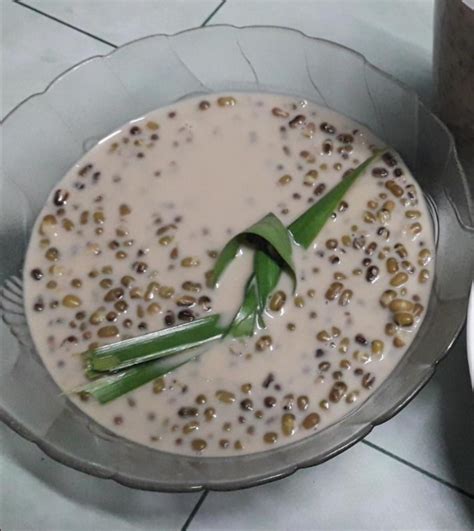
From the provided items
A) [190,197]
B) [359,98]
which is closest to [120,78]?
[190,197]

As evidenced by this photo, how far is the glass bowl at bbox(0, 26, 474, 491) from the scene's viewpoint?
0.80 m

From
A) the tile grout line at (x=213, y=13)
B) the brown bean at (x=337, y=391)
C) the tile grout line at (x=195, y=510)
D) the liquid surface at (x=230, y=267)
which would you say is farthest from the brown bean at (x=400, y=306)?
the tile grout line at (x=213, y=13)

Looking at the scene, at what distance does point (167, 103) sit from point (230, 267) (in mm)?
286

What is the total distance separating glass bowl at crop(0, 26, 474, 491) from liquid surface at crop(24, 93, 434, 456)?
0.06 feet

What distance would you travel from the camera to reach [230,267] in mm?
945

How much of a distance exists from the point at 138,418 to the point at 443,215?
42cm

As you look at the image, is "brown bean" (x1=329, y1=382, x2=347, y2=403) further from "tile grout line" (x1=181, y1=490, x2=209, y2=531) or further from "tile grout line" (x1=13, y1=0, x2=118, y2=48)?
"tile grout line" (x1=13, y1=0, x2=118, y2=48)

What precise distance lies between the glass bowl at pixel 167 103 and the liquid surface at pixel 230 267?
0.7 inches

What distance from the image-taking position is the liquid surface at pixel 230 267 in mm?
866

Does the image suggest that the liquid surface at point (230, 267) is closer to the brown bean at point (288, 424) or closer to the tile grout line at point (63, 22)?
the brown bean at point (288, 424)

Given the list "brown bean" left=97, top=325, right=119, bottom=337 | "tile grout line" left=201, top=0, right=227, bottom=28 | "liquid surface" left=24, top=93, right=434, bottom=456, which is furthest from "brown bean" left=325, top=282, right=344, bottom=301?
"tile grout line" left=201, top=0, right=227, bottom=28

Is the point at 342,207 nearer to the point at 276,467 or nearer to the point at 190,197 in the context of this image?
the point at 190,197

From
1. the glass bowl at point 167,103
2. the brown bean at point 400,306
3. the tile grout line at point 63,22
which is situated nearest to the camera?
the glass bowl at point 167,103

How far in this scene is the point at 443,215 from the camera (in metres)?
0.96
